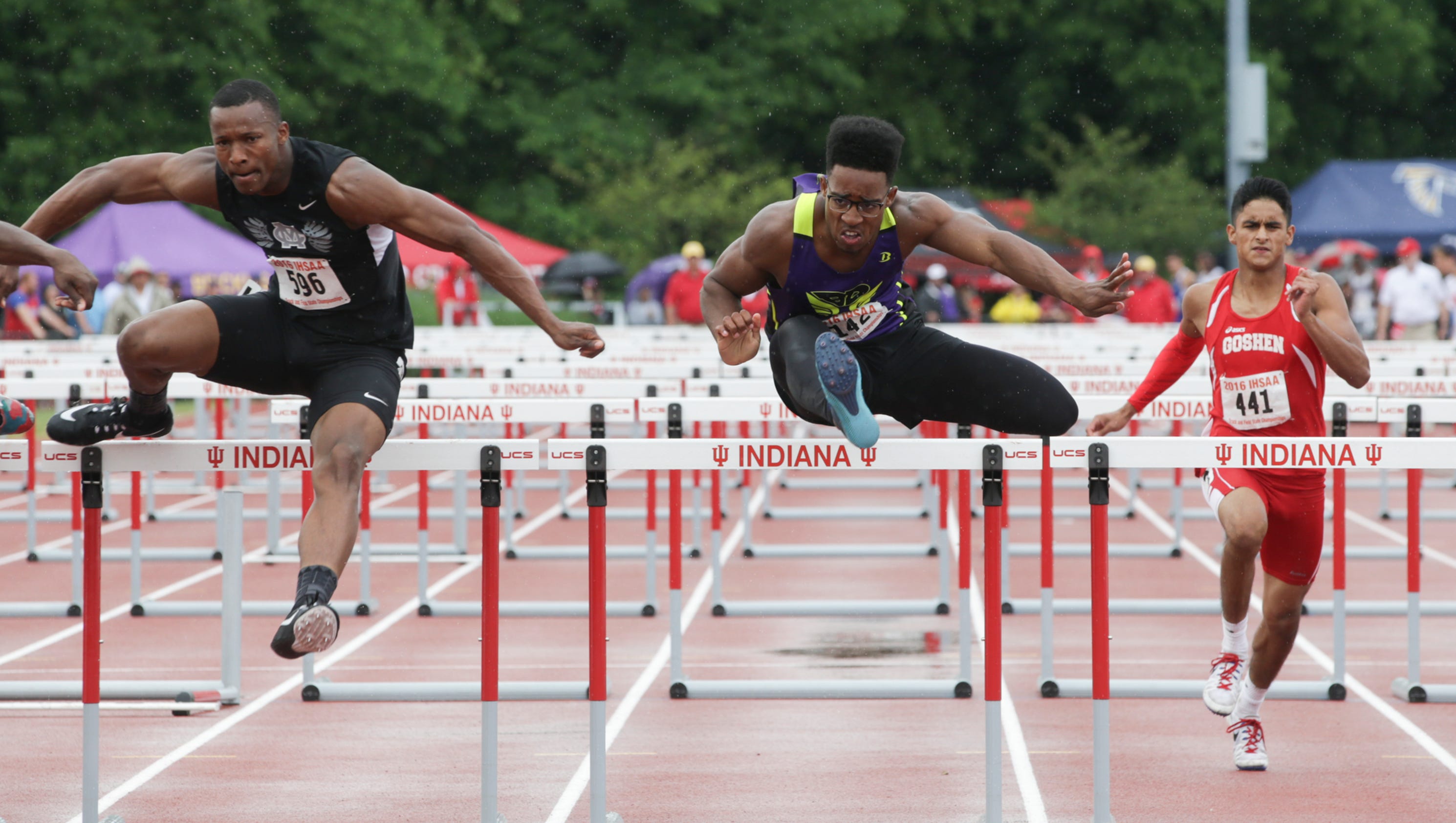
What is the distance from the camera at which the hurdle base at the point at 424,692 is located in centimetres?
772

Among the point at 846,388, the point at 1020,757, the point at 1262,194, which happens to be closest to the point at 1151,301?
the point at 1020,757

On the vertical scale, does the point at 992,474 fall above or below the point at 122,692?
above

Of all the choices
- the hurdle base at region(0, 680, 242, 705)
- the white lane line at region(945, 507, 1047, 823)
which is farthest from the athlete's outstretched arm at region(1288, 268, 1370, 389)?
the hurdle base at region(0, 680, 242, 705)

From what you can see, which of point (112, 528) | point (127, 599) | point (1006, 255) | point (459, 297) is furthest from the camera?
point (459, 297)

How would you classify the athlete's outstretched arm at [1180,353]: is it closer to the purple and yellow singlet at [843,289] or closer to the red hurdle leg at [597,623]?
the purple and yellow singlet at [843,289]

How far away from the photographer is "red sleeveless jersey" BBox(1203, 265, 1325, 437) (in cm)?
620

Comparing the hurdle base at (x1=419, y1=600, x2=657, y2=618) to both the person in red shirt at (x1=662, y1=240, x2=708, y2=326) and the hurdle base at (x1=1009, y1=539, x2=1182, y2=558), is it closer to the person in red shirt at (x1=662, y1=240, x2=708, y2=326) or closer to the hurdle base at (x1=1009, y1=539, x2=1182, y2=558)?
the hurdle base at (x1=1009, y1=539, x2=1182, y2=558)

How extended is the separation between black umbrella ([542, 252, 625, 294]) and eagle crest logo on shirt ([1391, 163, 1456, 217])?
14.6 metres

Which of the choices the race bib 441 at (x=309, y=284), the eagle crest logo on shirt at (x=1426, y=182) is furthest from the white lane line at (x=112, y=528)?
the eagle crest logo on shirt at (x=1426, y=182)

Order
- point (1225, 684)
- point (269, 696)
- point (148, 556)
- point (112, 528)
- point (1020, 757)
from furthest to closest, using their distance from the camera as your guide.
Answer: point (112, 528) < point (148, 556) < point (269, 696) < point (1020, 757) < point (1225, 684)

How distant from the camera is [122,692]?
7680 mm

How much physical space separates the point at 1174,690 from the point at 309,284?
429 centimetres

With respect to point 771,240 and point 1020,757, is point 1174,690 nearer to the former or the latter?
point 1020,757

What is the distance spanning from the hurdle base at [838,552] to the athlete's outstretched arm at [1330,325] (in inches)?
211
